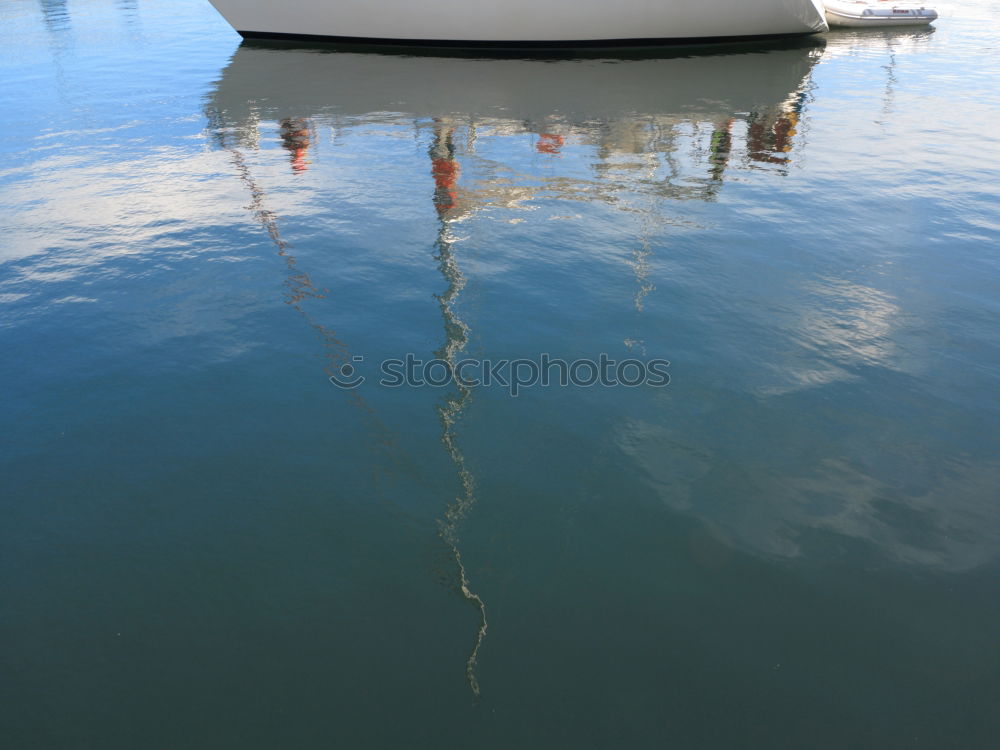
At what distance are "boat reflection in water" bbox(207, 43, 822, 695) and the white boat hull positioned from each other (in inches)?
37.9

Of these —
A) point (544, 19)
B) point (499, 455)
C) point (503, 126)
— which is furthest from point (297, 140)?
point (544, 19)

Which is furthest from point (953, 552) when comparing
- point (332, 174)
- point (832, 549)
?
point (332, 174)

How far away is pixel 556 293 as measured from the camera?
10.1 m

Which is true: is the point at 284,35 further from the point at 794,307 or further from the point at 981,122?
the point at 794,307

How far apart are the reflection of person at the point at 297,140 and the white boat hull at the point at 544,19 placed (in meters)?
10.1

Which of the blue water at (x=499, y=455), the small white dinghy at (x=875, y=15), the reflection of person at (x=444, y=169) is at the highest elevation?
the small white dinghy at (x=875, y=15)

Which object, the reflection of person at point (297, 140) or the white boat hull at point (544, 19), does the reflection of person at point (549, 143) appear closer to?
the reflection of person at point (297, 140)

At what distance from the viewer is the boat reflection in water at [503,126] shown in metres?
12.1

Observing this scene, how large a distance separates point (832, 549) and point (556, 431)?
2.71 metres

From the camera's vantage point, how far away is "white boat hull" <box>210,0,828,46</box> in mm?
25859

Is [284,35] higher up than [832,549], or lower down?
higher up

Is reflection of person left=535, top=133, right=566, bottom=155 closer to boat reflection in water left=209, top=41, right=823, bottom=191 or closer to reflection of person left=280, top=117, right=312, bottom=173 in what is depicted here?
boat reflection in water left=209, top=41, right=823, bottom=191

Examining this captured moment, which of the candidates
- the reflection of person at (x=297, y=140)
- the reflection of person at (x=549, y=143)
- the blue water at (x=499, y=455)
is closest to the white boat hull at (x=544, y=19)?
the reflection of person at (x=297, y=140)

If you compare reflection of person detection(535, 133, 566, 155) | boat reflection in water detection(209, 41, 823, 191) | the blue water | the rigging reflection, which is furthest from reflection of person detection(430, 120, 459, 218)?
reflection of person detection(535, 133, 566, 155)
